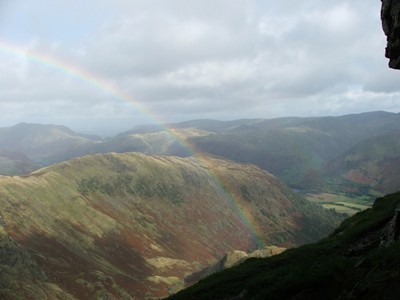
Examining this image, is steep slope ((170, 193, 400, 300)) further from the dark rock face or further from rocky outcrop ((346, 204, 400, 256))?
the dark rock face

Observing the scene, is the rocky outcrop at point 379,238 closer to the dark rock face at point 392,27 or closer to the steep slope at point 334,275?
the steep slope at point 334,275

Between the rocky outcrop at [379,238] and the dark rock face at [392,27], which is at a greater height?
the dark rock face at [392,27]

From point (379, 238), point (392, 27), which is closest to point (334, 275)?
point (379, 238)

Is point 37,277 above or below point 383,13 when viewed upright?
below

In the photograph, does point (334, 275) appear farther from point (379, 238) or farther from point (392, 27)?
point (392, 27)

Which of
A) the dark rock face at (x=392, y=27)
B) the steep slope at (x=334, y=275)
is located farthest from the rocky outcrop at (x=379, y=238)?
the dark rock face at (x=392, y=27)

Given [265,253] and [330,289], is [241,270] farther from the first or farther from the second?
[265,253]

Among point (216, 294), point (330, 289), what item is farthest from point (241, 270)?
point (330, 289)
